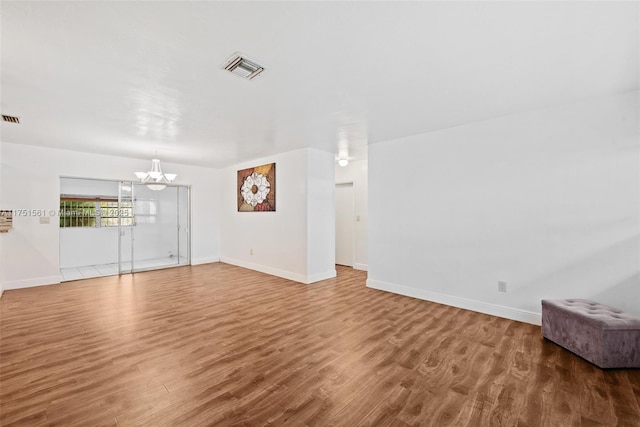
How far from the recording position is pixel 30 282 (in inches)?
206

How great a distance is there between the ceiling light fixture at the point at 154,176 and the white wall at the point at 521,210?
14.2 ft

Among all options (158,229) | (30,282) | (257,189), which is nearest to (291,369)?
(257,189)

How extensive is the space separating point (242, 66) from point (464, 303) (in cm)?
411

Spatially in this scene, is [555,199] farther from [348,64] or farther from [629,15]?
[348,64]

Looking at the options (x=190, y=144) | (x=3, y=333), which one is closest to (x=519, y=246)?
(x=190, y=144)

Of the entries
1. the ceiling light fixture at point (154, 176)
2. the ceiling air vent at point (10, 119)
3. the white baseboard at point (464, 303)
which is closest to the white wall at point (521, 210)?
the white baseboard at point (464, 303)

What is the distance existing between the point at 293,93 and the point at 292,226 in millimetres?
3200

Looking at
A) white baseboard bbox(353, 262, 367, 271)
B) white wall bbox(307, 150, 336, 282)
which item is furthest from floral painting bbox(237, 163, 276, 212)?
white baseboard bbox(353, 262, 367, 271)

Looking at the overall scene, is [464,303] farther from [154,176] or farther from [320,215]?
[154,176]

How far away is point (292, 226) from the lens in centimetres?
571

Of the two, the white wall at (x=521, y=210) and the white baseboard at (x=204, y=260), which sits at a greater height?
the white wall at (x=521, y=210)

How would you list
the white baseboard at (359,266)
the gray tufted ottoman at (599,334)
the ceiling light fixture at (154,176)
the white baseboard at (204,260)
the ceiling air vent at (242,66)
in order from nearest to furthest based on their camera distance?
the ceiling air vent at (242,66) → the gray tufted ottoman at (599,334) → the ceiling light fixture at (154,176) → the white baseboard at (359,266) → the white baseboard at (204,260)

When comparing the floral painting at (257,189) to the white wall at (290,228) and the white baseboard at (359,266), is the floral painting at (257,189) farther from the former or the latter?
the white baseboard at (359,266)

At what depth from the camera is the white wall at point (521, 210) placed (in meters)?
3.00
